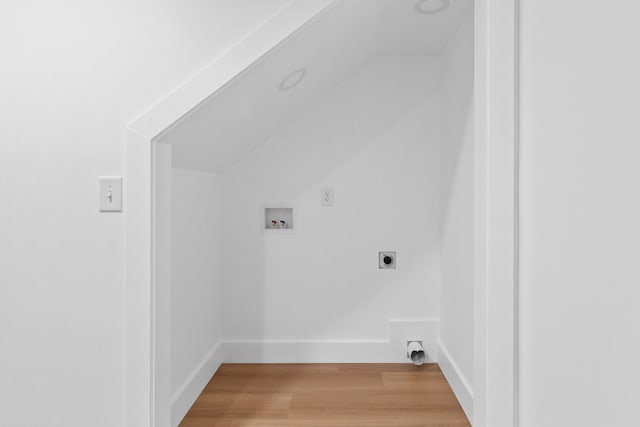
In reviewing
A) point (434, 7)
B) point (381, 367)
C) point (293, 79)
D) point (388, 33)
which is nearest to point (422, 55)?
point (388, 33)

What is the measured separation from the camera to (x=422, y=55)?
262cm

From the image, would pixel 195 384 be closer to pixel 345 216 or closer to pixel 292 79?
pixel 345 216

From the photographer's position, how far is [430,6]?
1.97 meters

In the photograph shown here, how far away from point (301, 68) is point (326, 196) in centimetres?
91

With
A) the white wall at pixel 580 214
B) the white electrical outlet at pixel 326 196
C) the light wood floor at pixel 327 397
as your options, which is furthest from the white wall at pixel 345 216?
the white wall at pixel 580 214

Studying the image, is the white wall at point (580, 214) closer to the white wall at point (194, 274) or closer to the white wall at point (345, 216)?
the white wall at point (194, 274)

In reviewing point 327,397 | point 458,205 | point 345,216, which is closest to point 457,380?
point 327,397

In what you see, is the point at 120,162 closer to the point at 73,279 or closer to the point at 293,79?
the point at 73,279

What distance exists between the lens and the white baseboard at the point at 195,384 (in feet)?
6.11

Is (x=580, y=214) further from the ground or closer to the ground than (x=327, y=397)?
further from the ground

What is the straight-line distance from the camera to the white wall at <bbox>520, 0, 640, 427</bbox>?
753 mm

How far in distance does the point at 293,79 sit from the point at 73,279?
1204 millimetres

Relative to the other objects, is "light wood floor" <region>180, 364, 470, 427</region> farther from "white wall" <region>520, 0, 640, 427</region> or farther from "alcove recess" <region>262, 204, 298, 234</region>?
"white wall" <region>520, 0, 640, 427</region>

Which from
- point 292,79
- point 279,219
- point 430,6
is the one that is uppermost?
point 430,6
